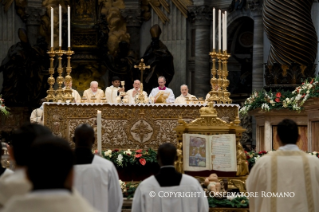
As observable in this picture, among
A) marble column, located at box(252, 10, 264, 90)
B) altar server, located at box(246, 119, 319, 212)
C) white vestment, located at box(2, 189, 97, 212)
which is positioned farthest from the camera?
marble column, located at box(252, 10, 264, 90)

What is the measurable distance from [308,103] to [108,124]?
146 inches

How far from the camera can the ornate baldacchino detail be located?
14117 mm

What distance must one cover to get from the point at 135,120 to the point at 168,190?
7782 mm

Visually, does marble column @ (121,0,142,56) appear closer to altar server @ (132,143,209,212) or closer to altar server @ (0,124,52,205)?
altar server @ (132,143,209,212)

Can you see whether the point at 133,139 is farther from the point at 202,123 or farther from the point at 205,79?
the point at 205,79

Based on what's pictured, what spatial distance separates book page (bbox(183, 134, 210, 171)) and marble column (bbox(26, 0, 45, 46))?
15.1 m

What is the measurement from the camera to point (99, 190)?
509 centimetres

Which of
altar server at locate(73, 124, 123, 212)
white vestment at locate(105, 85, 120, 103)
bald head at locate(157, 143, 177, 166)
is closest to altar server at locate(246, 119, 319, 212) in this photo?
bald head at locate(157, 143, 177, 166)

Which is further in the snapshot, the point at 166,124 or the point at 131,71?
the point at 131,71

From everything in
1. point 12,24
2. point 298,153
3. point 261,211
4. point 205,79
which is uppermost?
point 12,24

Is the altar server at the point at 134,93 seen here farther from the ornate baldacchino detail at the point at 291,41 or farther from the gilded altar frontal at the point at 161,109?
the ornate baldacchino detail at the point at 291,41

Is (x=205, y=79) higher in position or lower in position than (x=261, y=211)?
higher

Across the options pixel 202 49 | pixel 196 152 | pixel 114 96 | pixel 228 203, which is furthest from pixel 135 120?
pixel 202 49

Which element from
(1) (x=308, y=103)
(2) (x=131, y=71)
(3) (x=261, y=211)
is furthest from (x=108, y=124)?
(2) (x=131, y=71)
